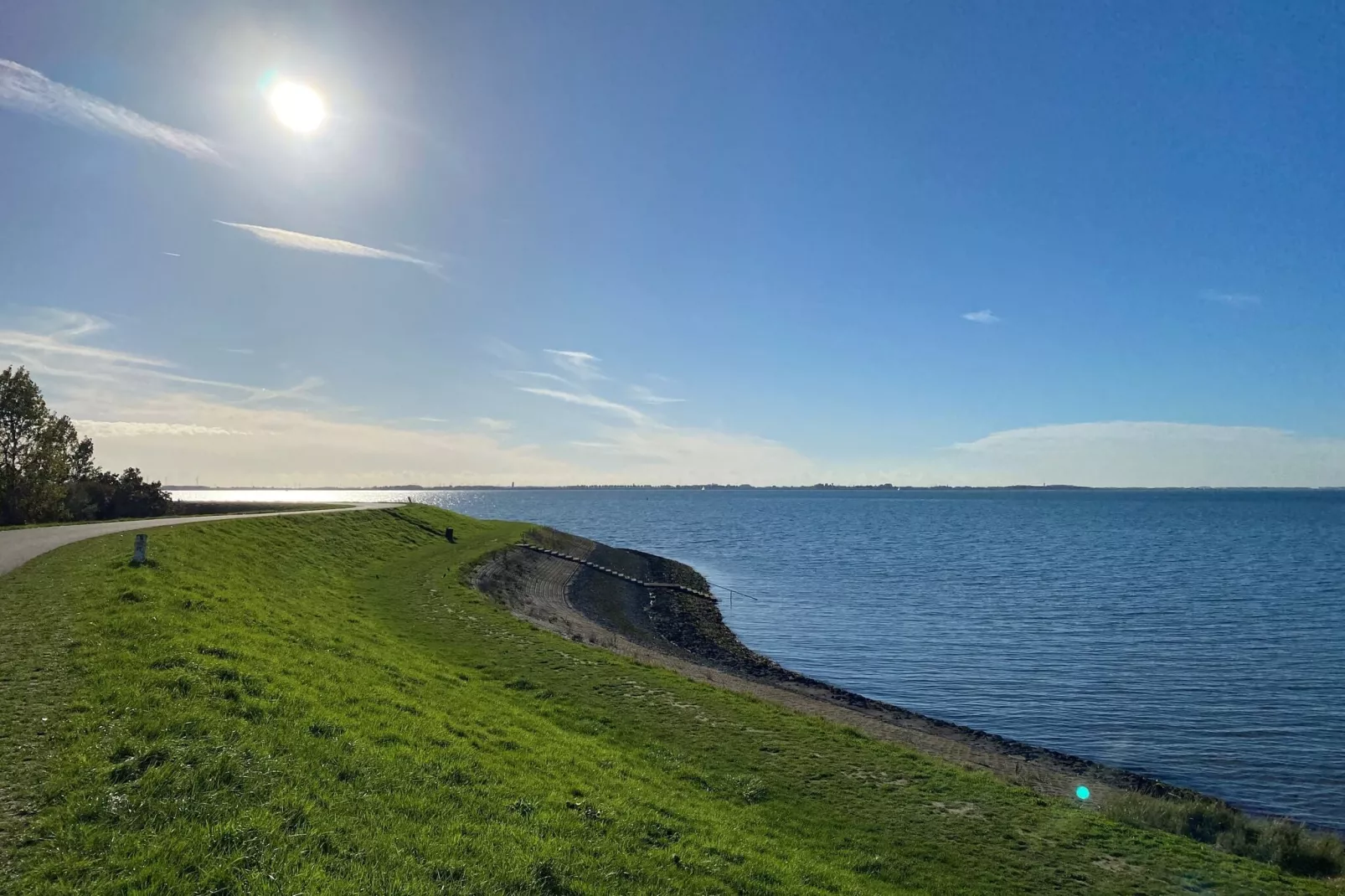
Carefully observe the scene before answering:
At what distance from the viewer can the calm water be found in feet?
88.8

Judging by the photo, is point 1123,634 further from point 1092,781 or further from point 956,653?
point 1092,781

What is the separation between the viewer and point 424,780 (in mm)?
11758

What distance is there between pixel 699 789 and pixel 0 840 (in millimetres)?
11664

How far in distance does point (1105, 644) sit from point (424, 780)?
45088 millimetres

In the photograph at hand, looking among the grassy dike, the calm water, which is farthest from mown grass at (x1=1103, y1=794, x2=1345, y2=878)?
the calm water

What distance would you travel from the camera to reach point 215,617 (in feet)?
60.6

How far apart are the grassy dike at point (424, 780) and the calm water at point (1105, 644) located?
1210cm

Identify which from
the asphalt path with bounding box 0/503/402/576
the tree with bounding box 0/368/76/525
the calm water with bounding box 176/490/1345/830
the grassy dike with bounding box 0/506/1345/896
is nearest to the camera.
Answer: the grassy dike with bounding box 0/506/1345/896

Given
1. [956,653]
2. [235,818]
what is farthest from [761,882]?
[956,653]

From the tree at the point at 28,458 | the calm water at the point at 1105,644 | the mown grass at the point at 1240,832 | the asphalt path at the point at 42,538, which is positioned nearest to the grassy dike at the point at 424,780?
the asphalt path at the point at 42,538

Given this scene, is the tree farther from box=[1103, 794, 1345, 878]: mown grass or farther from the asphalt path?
box=[1103, 794, 1345, 878]: mown grass

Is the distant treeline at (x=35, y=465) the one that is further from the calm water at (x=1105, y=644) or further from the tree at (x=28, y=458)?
the calm water at (x=1105, y=644)

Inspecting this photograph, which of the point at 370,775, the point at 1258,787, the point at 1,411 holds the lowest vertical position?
the point at 1258,787

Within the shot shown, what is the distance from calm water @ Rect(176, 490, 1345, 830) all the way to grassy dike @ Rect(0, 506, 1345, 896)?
12.1 meters
